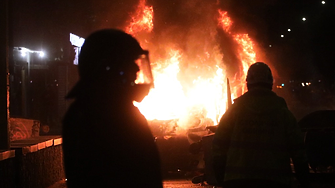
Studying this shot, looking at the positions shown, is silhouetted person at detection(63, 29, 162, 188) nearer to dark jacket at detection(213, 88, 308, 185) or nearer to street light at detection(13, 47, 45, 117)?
dark jacket at detection(213, 88, 308, 185)

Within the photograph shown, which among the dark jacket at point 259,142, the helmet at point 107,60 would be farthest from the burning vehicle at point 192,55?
the helmet at point 107,60

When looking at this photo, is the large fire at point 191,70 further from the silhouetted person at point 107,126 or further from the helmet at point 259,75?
the silhouetted person at point 107,126

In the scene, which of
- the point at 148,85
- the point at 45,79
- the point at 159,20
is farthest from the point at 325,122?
the point at 45,79

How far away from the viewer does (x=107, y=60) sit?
6.91 feet

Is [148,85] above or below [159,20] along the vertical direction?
below

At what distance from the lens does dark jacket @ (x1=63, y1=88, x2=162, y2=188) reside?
6.64ft

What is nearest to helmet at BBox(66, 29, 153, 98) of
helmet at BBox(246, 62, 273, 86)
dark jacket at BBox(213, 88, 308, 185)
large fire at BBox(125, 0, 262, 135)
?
dark jacket at BBox(213, 88, 308, 185)

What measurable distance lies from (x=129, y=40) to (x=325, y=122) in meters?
7.53

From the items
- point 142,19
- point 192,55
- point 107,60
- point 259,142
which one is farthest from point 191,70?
point 107,60

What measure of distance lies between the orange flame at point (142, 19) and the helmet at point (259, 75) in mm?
15412

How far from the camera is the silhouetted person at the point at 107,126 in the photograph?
6.65ft

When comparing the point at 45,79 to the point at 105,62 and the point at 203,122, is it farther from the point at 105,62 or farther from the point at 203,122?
the point at 105,62

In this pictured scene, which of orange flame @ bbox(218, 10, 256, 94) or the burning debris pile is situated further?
orange flame @ bbox(218, 10, 256, 94)

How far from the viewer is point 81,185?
6.70 ft
